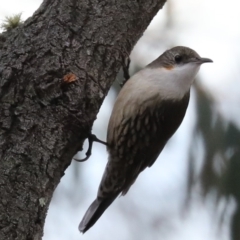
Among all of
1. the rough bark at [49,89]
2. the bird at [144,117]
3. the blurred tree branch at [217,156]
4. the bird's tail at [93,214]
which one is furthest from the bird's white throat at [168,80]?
the bird's tail at [93,214]

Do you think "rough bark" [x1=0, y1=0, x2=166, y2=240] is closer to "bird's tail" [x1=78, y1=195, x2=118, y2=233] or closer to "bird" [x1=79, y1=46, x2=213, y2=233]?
"bird" [x1=79, y1=46, x2=213, y2=233]

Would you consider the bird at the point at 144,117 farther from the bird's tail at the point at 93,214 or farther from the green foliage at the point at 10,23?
the green foliage at the point at 10,23

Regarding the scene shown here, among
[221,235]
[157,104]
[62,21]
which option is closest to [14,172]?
[62,21]

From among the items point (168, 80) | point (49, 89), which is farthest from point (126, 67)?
point (49, 89)

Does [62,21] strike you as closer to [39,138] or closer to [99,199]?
[39,138]

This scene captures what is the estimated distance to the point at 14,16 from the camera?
2.40 m

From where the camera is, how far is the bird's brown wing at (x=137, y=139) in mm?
2787

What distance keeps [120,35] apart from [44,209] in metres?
0.87

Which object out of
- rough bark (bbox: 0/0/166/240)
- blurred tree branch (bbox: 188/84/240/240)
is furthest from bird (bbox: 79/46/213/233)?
blurred tree branch (bbox: 188/84/240/240)

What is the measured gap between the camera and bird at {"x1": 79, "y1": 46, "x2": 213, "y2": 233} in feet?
9.06

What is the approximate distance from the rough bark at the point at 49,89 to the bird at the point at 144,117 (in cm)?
24

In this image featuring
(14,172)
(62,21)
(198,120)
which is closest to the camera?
(14,172)

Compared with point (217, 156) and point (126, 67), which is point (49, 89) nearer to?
point (126, 67)

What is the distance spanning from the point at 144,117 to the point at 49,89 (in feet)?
2.47
